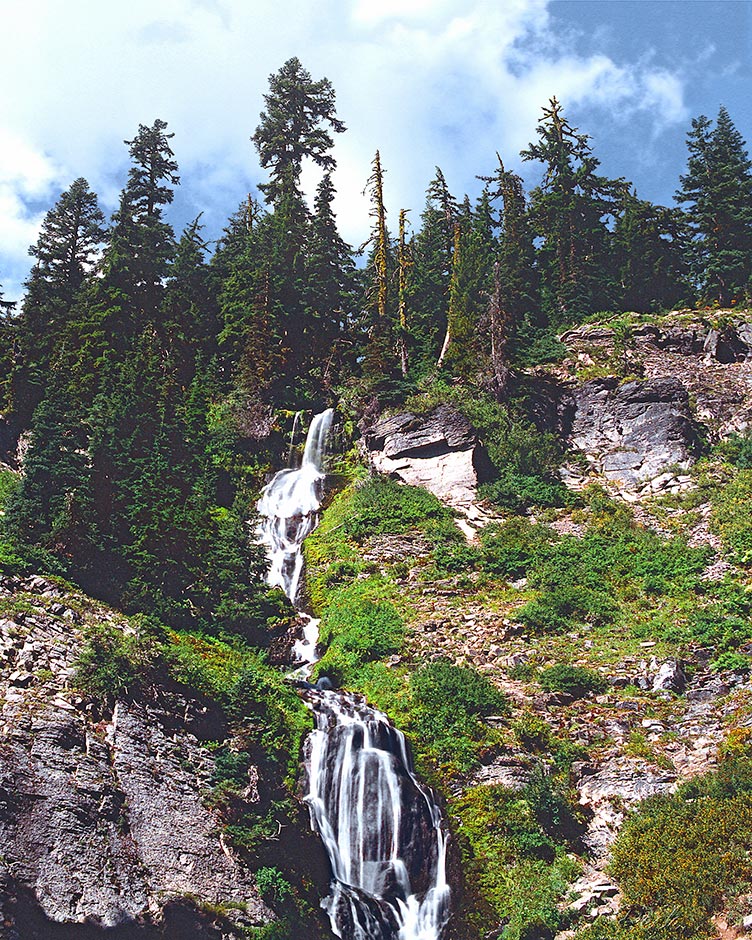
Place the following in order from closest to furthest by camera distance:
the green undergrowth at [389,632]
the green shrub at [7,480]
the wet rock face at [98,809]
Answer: the wet rock face at [98,809] < the green undergrowth at [389,632] < the green shrub at [7,480]

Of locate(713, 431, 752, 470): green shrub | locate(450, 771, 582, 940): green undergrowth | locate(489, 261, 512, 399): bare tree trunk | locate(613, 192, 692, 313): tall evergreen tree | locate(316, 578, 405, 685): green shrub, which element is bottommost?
locate(450, 771, 582, 940): green undergrowth

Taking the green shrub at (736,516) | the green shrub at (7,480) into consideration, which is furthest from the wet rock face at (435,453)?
the green shrub at (7,480)

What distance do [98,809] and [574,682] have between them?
13.8 metres

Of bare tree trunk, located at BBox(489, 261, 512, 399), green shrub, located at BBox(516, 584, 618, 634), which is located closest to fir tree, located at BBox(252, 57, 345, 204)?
bare tree trunk, located at BBox(489, 261, 512, 399)

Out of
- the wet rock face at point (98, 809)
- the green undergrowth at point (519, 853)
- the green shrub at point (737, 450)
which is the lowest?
the green undergrowth at point (519, 853)

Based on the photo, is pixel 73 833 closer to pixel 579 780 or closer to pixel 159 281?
pixel 579 780

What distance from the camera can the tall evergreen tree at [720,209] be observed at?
4319 cm

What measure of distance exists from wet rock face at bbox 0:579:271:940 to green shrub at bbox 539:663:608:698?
10.0 meters

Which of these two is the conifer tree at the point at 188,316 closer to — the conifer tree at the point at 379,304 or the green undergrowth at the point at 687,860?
the conifer tree at the point at 379,304

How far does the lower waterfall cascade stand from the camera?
1808 cm

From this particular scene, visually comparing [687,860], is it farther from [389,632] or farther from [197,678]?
[197,678]

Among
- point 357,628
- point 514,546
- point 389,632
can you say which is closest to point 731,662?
point 514,546

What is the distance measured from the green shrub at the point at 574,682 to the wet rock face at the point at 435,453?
10.5m

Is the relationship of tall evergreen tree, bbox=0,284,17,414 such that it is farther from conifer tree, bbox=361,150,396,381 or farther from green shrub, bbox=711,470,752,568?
green shrub, bbox=711,470,752,568
